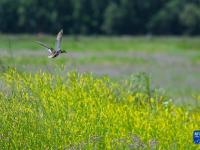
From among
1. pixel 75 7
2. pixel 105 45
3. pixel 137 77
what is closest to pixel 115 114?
pixel 137 77

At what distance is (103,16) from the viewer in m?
73.6

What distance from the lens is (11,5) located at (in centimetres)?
6531

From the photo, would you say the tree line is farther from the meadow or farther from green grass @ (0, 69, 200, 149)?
green grass @ (0, 69, 200, 149)

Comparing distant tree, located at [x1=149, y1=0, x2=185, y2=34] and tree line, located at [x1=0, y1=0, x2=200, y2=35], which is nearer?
tree line, located at [x1=0, y1=0, x2=200, y2=35]

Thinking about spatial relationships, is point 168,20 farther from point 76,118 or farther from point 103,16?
point 76,118

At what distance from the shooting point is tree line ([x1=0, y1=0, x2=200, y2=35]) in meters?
65.7

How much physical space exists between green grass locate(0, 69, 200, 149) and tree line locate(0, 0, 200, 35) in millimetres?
58734

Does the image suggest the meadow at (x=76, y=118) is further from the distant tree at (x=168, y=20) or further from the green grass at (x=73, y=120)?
the distant tree at (x=168, y=20)

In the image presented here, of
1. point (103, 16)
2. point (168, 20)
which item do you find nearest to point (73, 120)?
point (168, 20)

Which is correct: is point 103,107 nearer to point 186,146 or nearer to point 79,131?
point 79,131

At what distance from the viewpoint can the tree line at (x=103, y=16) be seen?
6569 centimetres

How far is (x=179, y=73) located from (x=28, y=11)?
38.8 meters

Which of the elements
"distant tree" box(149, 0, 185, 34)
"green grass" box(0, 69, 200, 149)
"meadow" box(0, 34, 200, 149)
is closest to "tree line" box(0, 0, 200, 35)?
"distant tree" box(149, 0, 185, 34)

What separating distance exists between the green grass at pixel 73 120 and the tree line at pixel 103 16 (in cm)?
5873
